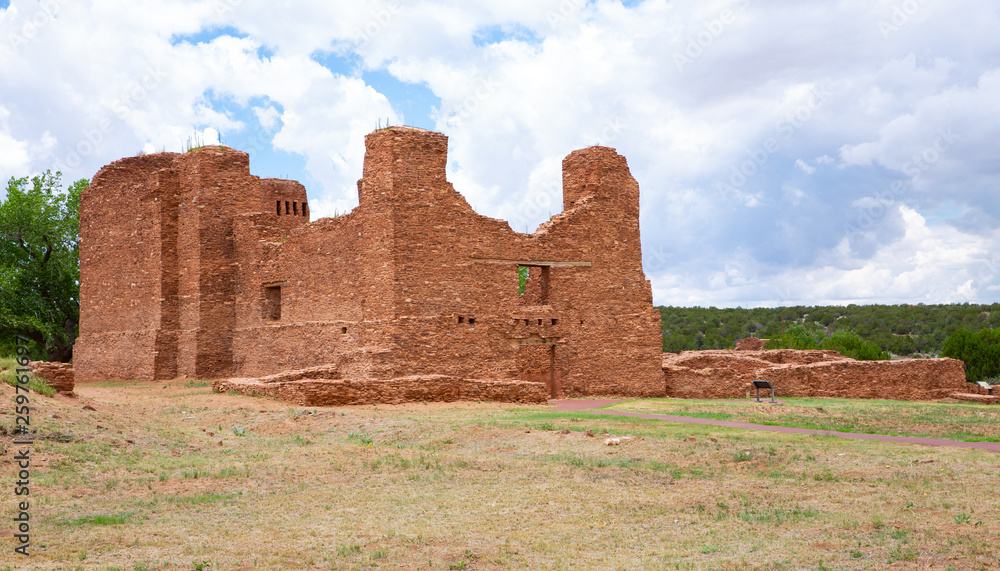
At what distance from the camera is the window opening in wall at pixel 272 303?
2845 centimetres

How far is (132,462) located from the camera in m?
12.3

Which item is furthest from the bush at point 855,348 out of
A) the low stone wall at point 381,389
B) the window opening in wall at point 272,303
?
the window opening in wall at point 272,303

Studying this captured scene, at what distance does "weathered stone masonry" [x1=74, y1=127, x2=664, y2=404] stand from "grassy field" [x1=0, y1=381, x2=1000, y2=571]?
6.38 metres

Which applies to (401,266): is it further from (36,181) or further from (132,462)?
(36,181)

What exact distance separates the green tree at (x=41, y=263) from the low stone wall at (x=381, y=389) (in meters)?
17.8

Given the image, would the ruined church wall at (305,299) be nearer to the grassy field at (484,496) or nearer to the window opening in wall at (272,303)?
the window opening in wall at (272,303)

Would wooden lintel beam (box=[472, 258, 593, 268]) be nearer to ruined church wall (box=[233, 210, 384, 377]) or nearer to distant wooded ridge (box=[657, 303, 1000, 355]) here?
ruined church wall (box=[233, 210, 384, 377])

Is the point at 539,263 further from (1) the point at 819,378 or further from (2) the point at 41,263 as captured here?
(2) the point at 41,263

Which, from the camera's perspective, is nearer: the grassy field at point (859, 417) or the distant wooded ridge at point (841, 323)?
the grassy field at point (859, 417)

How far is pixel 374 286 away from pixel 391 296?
775 mm

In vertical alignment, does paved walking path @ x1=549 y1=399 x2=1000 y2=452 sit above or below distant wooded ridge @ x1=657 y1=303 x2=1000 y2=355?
below

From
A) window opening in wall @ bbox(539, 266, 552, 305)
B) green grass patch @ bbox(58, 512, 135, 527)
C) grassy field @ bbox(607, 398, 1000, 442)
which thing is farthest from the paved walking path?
green grass patch @ bbox(58, 512, 135, 527)

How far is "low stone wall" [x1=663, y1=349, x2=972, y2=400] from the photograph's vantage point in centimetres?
2736

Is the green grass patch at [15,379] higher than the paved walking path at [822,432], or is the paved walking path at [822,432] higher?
the green grass patch at [15,379]
